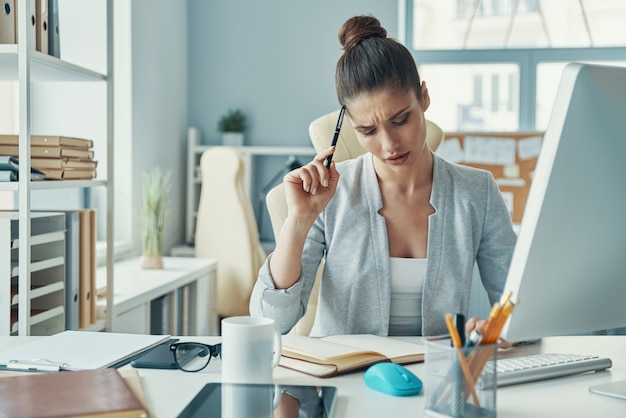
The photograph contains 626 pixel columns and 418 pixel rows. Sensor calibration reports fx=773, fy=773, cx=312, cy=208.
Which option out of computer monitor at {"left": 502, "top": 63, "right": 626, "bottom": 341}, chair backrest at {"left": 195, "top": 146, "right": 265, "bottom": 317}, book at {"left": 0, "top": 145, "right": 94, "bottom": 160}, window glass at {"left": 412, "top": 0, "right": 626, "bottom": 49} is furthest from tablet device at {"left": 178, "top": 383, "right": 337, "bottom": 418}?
window glass at {"left": 412, "top": 0, "right": 626, "bottom": 49}

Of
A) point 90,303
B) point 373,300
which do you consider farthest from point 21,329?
point 373,300

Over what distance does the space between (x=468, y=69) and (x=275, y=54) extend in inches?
40.7

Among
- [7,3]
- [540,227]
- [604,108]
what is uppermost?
[7,3]

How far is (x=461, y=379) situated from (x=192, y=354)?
0.50m

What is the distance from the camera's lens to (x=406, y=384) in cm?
100

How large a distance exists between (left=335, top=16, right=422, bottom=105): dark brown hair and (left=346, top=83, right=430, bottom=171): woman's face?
18 mm

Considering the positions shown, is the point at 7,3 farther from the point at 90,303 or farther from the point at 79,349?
the point at 79,349

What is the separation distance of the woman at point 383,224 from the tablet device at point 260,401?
0.46 m

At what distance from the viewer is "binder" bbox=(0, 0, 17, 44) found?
6.29ft

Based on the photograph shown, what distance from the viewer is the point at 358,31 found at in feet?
5.13

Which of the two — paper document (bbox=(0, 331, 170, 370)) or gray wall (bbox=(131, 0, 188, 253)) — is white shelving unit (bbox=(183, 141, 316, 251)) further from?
paper document (bbox=(0, 331, 170, 370))

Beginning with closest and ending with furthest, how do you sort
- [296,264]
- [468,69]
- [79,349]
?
[79,349], [296,264], [468,69]

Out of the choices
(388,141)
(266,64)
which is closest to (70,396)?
(388,141)

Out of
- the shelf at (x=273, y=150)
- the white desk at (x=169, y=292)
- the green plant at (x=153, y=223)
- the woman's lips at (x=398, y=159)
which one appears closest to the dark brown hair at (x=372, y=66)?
the woman's lips at (x=398, y=159)
